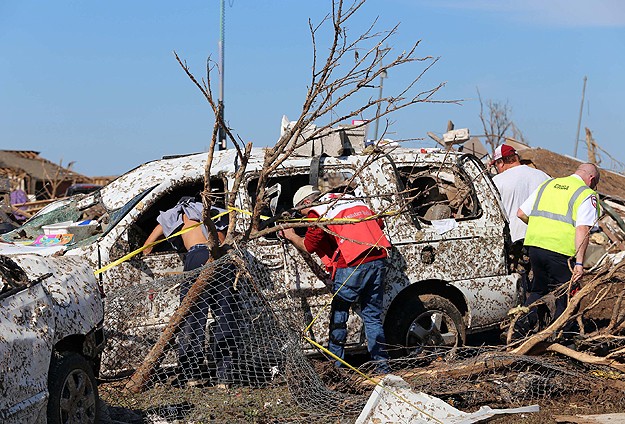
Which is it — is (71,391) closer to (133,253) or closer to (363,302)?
(133,253)

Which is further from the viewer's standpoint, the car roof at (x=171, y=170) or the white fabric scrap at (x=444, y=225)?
the white fabric scrap at (x=444, y=225)

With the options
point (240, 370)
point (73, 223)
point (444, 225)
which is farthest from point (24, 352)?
point (444, 225)

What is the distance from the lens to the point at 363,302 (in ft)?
22.2

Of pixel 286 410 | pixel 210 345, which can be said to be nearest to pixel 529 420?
pixel 286 410

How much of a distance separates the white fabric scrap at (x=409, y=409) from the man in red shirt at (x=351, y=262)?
33.5 inches

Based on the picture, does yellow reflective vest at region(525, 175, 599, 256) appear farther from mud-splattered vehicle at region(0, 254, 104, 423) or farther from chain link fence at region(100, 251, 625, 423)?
mud-splattered vehicle at region(0, 254, 104, 423)

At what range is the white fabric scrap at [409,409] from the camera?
18.0 ft

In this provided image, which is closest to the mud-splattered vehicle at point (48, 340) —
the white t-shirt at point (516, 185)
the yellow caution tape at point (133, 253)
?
the yellow caution tape at point (133, 253)

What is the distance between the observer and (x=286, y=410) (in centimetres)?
577

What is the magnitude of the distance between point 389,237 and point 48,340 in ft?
10.9

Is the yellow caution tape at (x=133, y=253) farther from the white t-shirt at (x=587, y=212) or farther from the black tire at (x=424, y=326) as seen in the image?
the white t-shirt at (x=587, y=212)

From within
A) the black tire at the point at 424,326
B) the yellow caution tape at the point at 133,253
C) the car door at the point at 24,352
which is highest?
the yellow caution tape at the point at 133,253

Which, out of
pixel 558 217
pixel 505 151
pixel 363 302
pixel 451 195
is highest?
pixel 505 151

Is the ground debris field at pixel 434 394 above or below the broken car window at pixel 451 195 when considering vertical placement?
below
